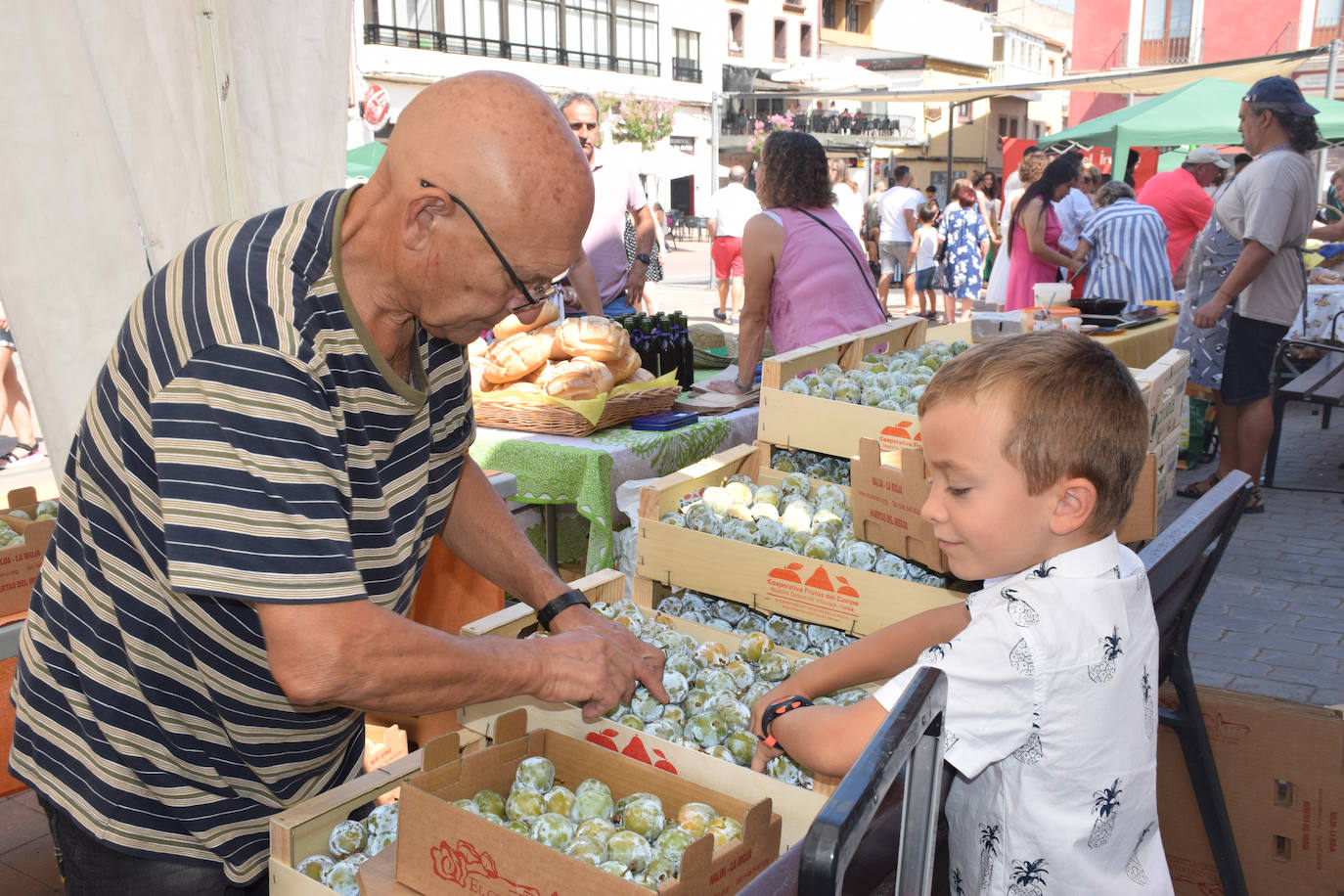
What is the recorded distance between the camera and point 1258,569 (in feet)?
16.8

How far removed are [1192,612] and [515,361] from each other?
2.55 meters

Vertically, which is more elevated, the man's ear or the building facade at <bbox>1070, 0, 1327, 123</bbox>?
the building facade at <bbox>1070, 0, 1327, 123</bbox>

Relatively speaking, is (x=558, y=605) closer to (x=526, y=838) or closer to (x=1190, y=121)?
(x=526, y=838)

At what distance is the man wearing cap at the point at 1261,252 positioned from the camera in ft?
16.7

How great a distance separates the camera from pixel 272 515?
1.22 m

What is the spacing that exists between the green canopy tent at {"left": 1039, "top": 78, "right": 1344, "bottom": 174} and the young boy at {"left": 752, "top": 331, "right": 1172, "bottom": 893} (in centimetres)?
1068

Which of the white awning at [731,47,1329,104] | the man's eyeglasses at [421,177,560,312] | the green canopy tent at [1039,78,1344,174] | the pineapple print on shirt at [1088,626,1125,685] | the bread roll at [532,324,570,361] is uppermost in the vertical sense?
the white awning at [731,47,1329,104]

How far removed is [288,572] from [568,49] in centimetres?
3800

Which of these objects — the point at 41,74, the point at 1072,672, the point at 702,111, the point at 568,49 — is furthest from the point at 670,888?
the point at 702,111

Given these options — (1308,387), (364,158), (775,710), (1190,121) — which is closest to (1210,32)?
(1190,121)

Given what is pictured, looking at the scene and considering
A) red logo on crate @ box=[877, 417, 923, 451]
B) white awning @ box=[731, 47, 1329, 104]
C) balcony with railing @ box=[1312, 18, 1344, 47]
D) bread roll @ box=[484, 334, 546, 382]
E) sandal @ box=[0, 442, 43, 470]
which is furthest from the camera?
balcony with railing @ box=[1312, 18, 1344, 47]

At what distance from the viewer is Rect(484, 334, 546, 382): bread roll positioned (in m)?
3.91

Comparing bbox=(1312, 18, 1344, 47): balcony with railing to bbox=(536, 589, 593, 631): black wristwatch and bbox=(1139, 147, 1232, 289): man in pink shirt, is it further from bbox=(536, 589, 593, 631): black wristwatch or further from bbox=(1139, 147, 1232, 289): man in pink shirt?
bbox=(536, 589, 593, 631): black wristwatch

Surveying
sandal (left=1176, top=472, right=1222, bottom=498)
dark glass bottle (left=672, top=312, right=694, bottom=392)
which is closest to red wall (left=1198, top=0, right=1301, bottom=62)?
sandal (left=1176, top=472, right=1222, bottom=498)
